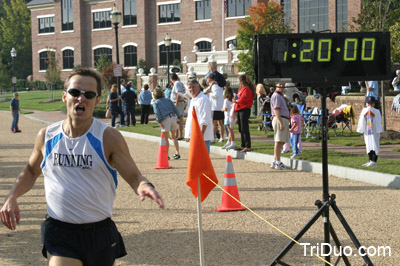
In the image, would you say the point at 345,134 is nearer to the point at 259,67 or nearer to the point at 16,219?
the point at 259,67

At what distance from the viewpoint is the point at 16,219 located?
171 inches

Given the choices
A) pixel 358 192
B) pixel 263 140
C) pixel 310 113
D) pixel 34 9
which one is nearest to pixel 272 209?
pixel 358 192

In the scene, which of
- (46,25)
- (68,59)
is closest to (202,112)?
(68,59)

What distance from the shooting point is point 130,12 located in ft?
204

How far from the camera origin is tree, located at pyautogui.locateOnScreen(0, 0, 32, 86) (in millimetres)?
82500

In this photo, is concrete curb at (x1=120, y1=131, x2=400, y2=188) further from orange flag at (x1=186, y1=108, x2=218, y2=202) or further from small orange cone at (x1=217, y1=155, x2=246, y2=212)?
orange flag at (x1=186, y1=108, x2=218, y2=202)

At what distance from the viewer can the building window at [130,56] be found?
62125 millimetres

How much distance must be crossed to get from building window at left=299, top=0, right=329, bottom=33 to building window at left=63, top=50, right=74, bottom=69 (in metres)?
29.6

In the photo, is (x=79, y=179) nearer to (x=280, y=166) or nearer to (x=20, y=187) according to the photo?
(x=20, y=187)

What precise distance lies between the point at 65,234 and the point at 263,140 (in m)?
16.5

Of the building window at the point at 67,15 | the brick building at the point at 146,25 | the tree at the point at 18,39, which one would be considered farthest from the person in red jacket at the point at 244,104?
the tree at the point at 18,39

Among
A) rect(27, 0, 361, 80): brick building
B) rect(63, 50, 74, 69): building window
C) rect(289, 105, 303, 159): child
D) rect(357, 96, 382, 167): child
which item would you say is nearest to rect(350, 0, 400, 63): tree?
rect(289, 105, 303, 159): child

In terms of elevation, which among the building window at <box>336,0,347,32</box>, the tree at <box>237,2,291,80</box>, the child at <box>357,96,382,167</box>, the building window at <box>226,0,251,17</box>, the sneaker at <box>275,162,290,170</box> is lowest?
the sneaker at <box>275,162,290,170</box>

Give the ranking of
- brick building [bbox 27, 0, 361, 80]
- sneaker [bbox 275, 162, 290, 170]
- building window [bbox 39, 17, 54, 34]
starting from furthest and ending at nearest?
building window [bbox 39, 17, 54, 34] < brick building [bbox 27, 0, 361, 80] < sneaker [bbox 275, 162, 290, 170]
